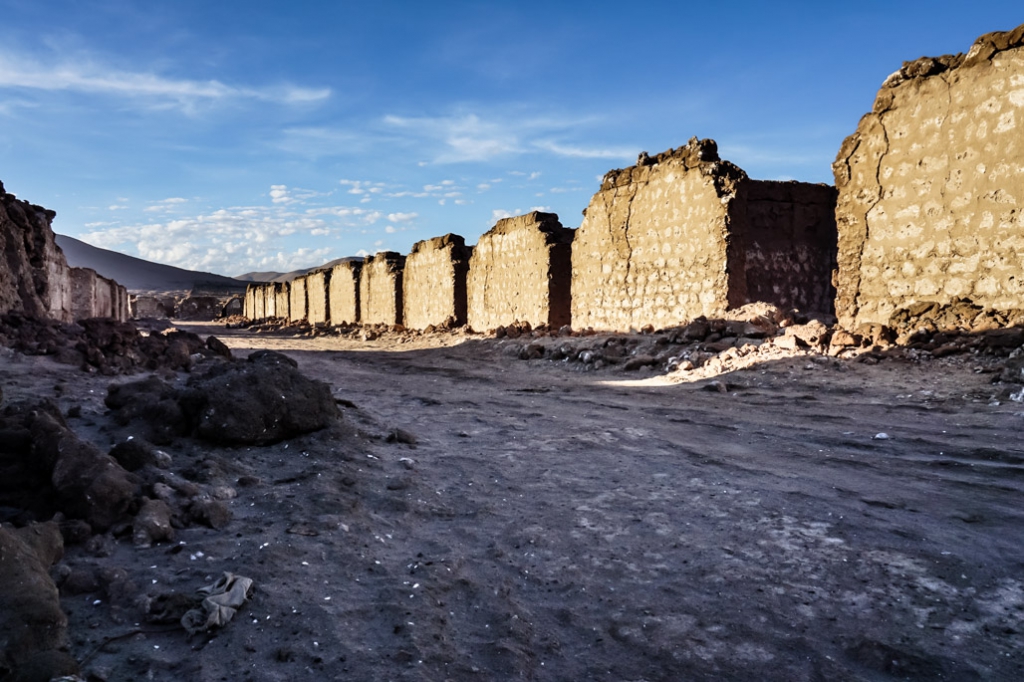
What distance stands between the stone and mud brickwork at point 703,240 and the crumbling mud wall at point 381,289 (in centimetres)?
965

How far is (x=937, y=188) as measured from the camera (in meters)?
6.64

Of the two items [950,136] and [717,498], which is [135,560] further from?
[950,136]

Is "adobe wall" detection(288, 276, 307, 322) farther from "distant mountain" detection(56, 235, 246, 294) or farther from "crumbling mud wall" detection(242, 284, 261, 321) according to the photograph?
"distant mountain" detection(56, 235, 246, 294)

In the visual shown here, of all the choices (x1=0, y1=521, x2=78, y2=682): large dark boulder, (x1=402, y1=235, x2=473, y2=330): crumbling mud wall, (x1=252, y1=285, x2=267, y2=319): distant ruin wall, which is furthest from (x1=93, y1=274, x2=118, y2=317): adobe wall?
(x1=0, y1=521, x2=78, y2=682): large dark boulder

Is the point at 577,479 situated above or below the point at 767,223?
below

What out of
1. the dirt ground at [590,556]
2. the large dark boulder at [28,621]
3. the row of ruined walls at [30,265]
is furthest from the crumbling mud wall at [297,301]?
the large dark boulder at [28,621]

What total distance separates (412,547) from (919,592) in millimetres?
1644

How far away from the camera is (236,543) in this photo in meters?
2.27

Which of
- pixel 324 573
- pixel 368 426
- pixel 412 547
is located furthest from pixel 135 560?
pixel 368 426

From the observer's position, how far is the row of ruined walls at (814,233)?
20.4ft

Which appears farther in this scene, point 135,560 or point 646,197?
point 646,197

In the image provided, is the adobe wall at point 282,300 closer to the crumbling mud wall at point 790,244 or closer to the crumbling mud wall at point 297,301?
the crumbling mud wall at point 297,301

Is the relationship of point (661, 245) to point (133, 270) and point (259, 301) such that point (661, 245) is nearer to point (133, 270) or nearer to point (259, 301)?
point (259, 301)

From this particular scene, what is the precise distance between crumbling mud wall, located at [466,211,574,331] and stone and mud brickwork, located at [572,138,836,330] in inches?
55.8
